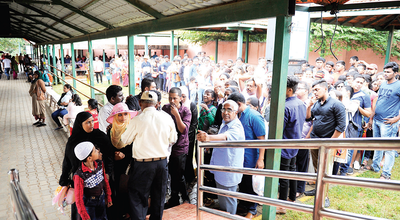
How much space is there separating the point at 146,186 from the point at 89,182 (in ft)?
2.03

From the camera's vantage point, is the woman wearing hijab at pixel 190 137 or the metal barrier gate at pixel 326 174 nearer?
the metal barrier gate at pixel 326 174

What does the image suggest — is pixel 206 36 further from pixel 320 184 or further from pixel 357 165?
pixel 320 184

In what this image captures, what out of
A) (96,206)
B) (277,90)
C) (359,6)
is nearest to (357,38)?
(359,6)

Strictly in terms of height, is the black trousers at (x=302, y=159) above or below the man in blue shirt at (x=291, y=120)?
below

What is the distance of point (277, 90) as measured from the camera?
285 cm

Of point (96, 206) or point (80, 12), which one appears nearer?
point (96, 206)

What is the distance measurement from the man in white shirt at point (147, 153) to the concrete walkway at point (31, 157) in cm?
177

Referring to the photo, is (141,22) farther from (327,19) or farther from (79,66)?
(79,66)

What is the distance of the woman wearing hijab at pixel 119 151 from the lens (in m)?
3.60

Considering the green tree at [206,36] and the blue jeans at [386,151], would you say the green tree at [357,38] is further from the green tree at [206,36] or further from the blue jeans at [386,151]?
the blue jeans at [386,151]

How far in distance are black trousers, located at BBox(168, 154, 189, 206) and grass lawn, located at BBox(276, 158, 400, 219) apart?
4.88ft

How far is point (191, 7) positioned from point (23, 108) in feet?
36.5

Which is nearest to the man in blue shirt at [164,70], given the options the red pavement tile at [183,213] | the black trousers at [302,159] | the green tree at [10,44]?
the black trousers at [302,159]

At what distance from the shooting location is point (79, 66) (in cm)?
2448
